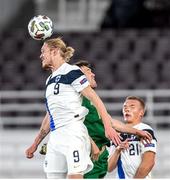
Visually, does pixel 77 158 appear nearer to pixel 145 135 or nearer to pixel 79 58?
pixel 145 135

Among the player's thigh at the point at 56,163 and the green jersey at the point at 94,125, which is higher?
the green jersey at the point at 94,125

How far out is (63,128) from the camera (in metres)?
7.17

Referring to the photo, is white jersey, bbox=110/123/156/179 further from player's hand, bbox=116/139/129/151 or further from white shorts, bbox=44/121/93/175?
white shorts, bbox=44/121/93/175

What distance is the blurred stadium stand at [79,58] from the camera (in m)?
14.4

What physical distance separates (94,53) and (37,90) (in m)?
1.30

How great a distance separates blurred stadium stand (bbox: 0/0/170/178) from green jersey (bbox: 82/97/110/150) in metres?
6.29

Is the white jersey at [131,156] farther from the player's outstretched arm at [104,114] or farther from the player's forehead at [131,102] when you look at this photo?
the player's outstretched arm at [104,114]

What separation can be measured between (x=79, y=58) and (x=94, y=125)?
8672 millimetres

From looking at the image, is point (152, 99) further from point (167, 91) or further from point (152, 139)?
point (152, 139)

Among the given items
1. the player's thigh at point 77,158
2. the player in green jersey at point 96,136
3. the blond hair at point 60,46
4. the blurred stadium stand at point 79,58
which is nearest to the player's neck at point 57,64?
the blond hair at point 60,46

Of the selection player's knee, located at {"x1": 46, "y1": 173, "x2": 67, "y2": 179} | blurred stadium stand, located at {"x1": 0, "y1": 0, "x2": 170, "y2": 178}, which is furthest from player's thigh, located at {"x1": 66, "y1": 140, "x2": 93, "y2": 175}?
blurred stadium stand, located at {"x1": 0, "y1": 0, "x2": 170, "y2": 178}

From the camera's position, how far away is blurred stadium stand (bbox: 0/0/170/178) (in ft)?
47.2

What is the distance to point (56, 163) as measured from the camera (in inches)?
282

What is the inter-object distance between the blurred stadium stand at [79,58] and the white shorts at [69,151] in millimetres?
6596
